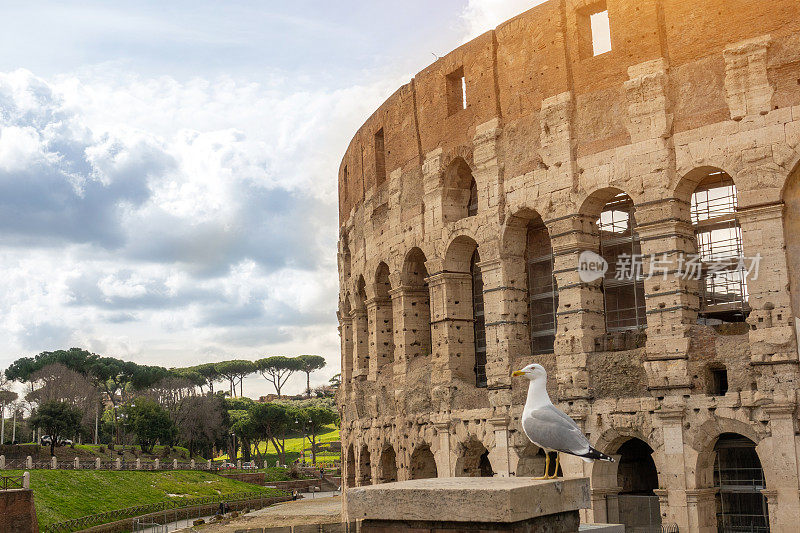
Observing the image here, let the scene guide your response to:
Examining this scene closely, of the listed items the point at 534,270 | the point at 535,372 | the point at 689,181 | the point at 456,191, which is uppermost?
the point at 456,191

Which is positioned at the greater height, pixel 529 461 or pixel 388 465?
pixel 529 461

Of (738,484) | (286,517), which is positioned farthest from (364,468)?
(738,484)

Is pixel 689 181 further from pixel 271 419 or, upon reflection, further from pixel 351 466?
pixel 271 419

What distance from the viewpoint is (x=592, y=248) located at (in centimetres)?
1588

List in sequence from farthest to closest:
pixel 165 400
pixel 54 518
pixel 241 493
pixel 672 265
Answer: pixel 165 400 → pixel 241 493 → pixel 54 518 → pixel 672 265

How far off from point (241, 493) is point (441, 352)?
76.8 feet

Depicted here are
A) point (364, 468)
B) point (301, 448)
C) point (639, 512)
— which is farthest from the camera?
point (301, 448)

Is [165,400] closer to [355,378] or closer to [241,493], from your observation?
[241,493]

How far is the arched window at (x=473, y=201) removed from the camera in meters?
19.2

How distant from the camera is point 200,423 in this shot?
5547cm

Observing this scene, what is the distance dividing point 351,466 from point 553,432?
18408 mm

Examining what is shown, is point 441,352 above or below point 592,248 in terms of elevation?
below

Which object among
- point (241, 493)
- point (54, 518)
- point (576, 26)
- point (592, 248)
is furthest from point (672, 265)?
point (241, 493)

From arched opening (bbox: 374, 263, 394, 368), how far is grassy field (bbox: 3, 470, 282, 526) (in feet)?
38.6
